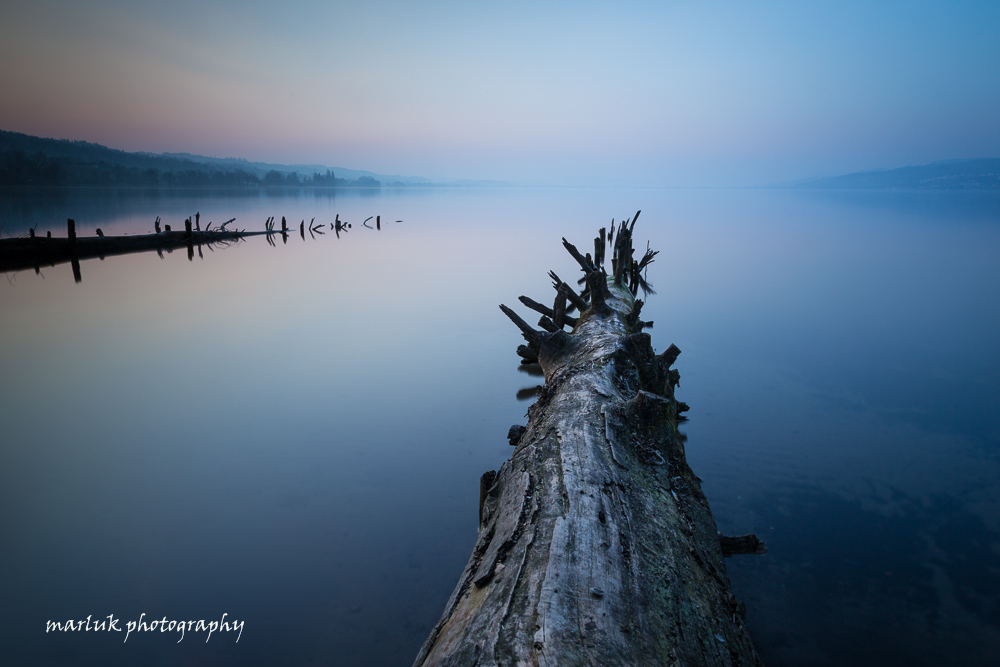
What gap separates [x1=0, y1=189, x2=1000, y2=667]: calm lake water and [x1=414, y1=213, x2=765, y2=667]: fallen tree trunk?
1124 mm

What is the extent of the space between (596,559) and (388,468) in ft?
11.1

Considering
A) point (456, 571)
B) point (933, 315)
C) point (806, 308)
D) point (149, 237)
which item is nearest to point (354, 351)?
point (456, 571)

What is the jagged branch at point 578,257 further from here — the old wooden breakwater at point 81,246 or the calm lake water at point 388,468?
the old wooden breakwater at point 81,246

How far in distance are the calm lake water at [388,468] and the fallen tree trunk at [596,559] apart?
3.69ft

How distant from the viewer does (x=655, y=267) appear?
2023cm

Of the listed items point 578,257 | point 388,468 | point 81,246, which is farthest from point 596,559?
point 81,246

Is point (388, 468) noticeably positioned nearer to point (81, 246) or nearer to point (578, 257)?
point (578, 257)

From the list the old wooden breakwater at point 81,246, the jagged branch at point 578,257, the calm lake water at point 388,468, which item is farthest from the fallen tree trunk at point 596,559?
the old wooden breakwater at point 81,246

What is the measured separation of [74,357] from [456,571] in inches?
359

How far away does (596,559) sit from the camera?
7.69 feet

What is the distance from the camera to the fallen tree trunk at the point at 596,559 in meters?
1.92

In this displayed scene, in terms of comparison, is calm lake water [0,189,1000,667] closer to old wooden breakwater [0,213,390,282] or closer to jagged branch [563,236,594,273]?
jagged branch [563,236,594,273]

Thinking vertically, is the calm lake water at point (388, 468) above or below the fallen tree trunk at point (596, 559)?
below

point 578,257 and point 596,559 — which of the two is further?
point 578,257
